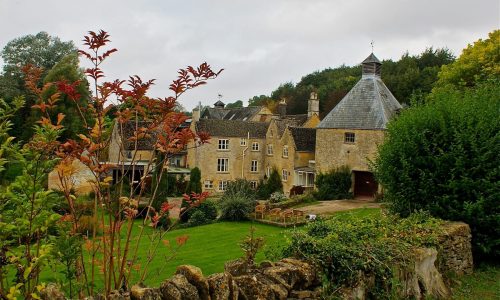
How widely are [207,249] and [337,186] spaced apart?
1957 cm

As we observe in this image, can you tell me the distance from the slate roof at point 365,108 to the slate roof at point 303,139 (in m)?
6.44

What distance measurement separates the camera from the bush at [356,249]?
27.7 feet

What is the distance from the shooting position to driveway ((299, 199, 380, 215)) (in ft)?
97.7

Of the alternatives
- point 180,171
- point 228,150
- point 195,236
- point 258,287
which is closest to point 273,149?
point 228,150

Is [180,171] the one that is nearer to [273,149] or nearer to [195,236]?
[273,149]

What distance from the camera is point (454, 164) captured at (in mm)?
13938

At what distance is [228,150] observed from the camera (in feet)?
166

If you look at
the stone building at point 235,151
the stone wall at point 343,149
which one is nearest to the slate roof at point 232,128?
the stone building at point 235,151

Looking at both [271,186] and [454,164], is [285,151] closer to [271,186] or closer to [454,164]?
[271,186]

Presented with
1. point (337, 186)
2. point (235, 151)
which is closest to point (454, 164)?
point (337, 186)

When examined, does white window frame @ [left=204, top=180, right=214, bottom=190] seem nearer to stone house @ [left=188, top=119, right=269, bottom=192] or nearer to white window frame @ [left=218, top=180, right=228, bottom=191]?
stone house @ [left=188, top=119, right=269, bottom=192]

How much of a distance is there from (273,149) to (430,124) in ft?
114

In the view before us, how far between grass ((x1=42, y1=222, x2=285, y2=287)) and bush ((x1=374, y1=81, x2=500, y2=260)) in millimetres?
4586

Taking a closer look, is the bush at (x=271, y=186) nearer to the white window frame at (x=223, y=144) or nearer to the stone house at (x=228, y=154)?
the stone house at (x=228, y=154)
